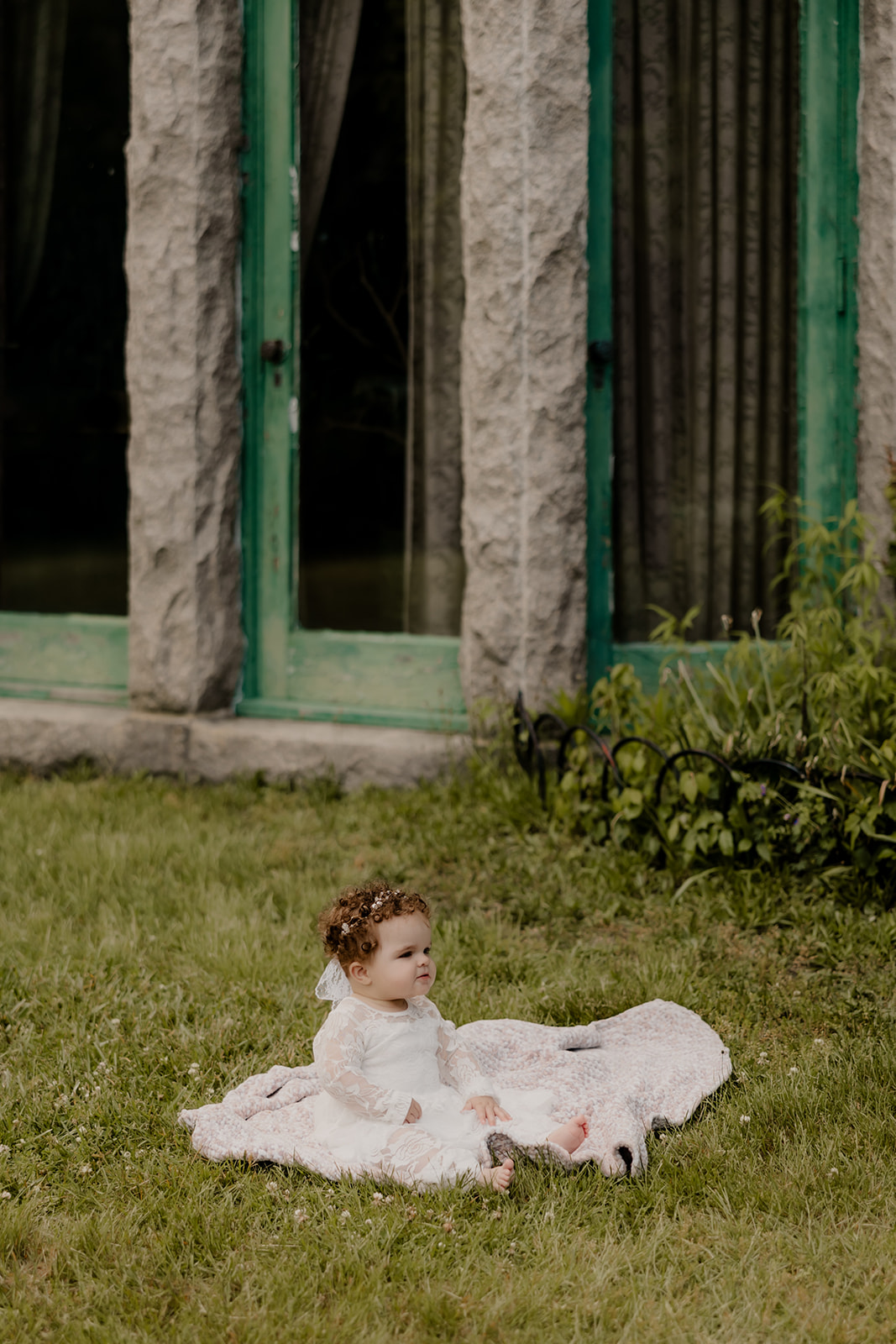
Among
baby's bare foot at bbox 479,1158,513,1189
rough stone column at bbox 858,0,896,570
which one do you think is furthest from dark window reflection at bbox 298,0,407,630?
baby's bare foot at bbox 479,1158,513,1189

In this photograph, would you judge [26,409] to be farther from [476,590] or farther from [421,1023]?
[421,1023]

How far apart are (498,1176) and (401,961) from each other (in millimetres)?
386

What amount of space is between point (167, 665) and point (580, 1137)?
10.1ft

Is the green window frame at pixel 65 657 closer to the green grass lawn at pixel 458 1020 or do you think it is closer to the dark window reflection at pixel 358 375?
the dark window reflection at pixel 358 375

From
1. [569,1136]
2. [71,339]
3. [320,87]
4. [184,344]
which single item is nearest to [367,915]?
[569,1136]

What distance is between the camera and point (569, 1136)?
2227 millimetres

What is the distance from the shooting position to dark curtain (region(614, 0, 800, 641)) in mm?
4531

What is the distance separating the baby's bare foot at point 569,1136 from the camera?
2219 millimetres

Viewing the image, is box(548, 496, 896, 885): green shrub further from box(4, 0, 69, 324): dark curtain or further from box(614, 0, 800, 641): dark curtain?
box(4, 0, 69, 324): dark curtain

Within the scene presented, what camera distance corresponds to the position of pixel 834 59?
443cm

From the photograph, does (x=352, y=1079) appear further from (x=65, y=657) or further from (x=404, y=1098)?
(x=65, y=657)

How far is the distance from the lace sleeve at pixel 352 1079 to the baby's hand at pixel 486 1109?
0.11m

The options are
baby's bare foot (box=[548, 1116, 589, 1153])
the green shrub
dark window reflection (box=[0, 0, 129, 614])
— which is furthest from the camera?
dark window reflection (box=[0, 0, 129, 614])

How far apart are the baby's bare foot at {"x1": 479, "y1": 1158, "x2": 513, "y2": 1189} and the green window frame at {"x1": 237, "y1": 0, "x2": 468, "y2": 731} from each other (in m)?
2.75
